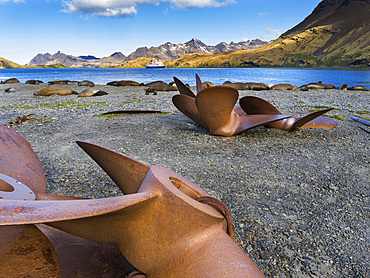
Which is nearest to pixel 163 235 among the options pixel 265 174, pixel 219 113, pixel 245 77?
pixel 265 174

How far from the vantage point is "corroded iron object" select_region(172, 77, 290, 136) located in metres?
5.51

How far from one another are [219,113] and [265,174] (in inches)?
85.4

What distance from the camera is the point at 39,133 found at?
646 centimetres

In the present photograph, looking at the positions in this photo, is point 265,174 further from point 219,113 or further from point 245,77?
point 245,77

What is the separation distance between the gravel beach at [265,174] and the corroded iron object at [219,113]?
0.93 feet

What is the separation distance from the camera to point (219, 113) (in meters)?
5.97

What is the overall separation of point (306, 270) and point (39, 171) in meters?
3.06

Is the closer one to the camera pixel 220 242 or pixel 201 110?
pixel 220 242

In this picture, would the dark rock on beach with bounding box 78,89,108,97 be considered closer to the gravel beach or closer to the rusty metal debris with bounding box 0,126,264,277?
the gravel beach

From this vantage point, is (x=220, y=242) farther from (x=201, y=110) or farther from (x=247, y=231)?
(x=201, y=110)

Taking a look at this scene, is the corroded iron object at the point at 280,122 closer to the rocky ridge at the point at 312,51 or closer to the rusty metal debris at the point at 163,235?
the rusty metal debris at the point at 163,235

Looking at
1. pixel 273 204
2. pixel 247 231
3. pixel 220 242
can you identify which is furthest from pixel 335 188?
pixel 220 242

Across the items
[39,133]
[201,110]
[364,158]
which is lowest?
[364,158]

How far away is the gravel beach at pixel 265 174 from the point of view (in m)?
2.58
